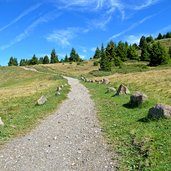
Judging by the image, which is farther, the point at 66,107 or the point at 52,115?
the point at 66,107

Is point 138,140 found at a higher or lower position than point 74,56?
lower

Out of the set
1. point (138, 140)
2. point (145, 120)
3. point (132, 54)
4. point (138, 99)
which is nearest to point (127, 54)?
point (132, 54)

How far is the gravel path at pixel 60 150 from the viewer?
12484 millimetres

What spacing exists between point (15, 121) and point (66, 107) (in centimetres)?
762

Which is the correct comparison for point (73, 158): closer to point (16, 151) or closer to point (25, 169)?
point (25, 169)

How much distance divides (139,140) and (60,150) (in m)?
3.58

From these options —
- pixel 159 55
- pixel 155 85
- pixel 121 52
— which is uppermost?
pixel 121 52

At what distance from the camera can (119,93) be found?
34500 millimetres

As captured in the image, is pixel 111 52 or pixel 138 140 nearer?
pixel 138 140

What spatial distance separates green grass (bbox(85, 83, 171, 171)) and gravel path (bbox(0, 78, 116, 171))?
0.60 metres

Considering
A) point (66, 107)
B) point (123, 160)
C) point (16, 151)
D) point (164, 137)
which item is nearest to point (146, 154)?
point (123, 160)

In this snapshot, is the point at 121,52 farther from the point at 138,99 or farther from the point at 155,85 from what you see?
the point at 138,99

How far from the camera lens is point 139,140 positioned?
14789 mm

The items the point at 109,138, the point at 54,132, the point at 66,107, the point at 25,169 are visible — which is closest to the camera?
the point at 25,169
